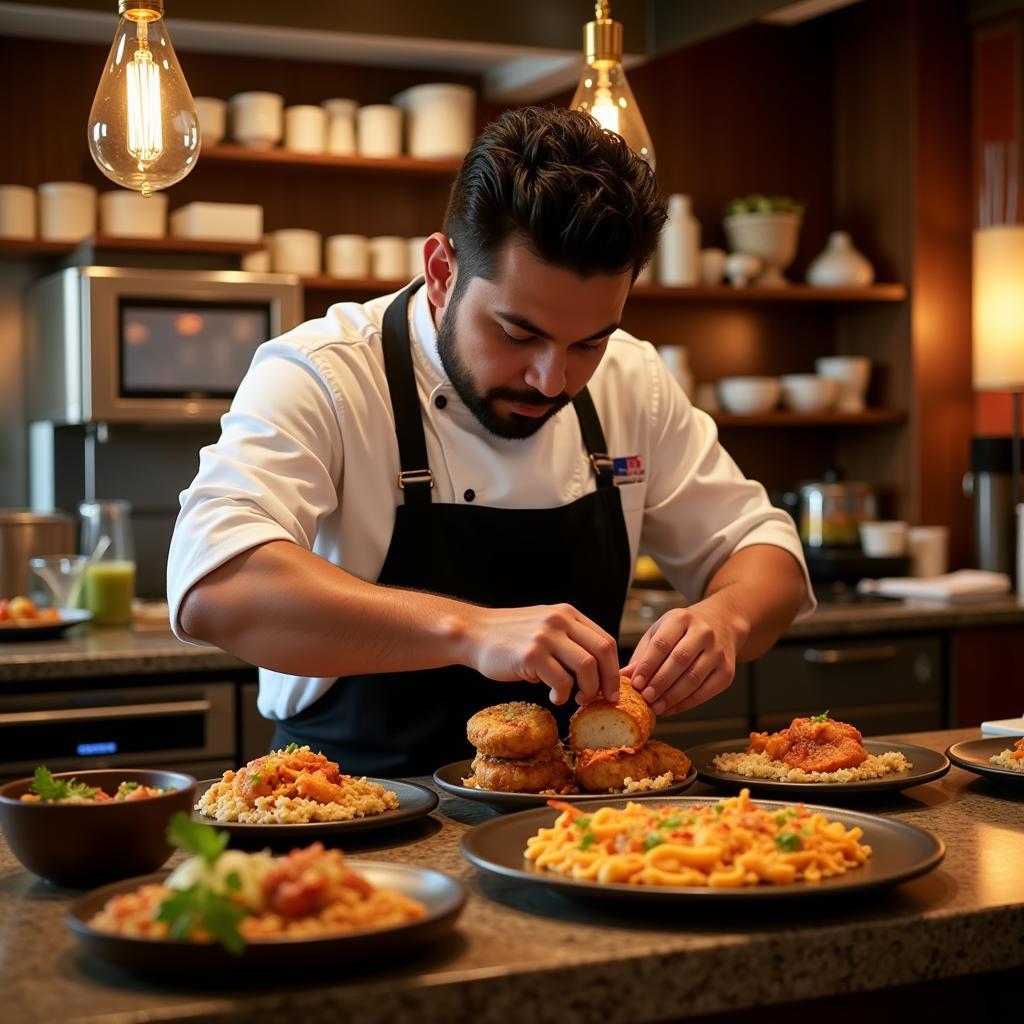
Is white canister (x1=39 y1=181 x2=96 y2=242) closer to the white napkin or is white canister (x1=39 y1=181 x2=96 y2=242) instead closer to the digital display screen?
the digital display screen

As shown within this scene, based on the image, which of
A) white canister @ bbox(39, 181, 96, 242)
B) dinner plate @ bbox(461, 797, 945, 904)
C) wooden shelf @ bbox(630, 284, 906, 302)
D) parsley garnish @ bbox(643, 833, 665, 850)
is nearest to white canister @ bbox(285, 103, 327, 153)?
white canister @ bbox(39, 181, 96, 242)

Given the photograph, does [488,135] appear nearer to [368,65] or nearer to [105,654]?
[105,654]

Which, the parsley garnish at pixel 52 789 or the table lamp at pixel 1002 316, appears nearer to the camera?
the parsley garnish at pixel 52 789

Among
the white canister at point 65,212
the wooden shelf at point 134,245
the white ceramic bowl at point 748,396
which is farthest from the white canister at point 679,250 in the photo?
the white canister at point 65,212

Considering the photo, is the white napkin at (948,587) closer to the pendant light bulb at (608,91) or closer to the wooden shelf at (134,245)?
the wooden shelf at (134,245)

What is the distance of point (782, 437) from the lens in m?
5.38

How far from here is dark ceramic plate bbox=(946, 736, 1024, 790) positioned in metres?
1.74

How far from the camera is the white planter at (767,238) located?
5.02 m

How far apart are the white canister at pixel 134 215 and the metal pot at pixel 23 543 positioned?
2.74ft

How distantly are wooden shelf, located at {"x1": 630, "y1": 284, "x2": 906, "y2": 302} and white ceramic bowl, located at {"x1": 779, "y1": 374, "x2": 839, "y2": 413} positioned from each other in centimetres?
28

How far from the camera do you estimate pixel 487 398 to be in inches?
82.0

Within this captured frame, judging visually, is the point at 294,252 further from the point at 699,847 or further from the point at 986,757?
the point at 699,847

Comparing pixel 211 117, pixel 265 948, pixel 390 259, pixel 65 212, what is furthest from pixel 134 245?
pixel 265 948

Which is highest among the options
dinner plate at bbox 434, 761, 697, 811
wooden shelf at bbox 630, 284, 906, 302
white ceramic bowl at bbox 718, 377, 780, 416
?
wooden shelf at bbox 630, 284, 906, 302
